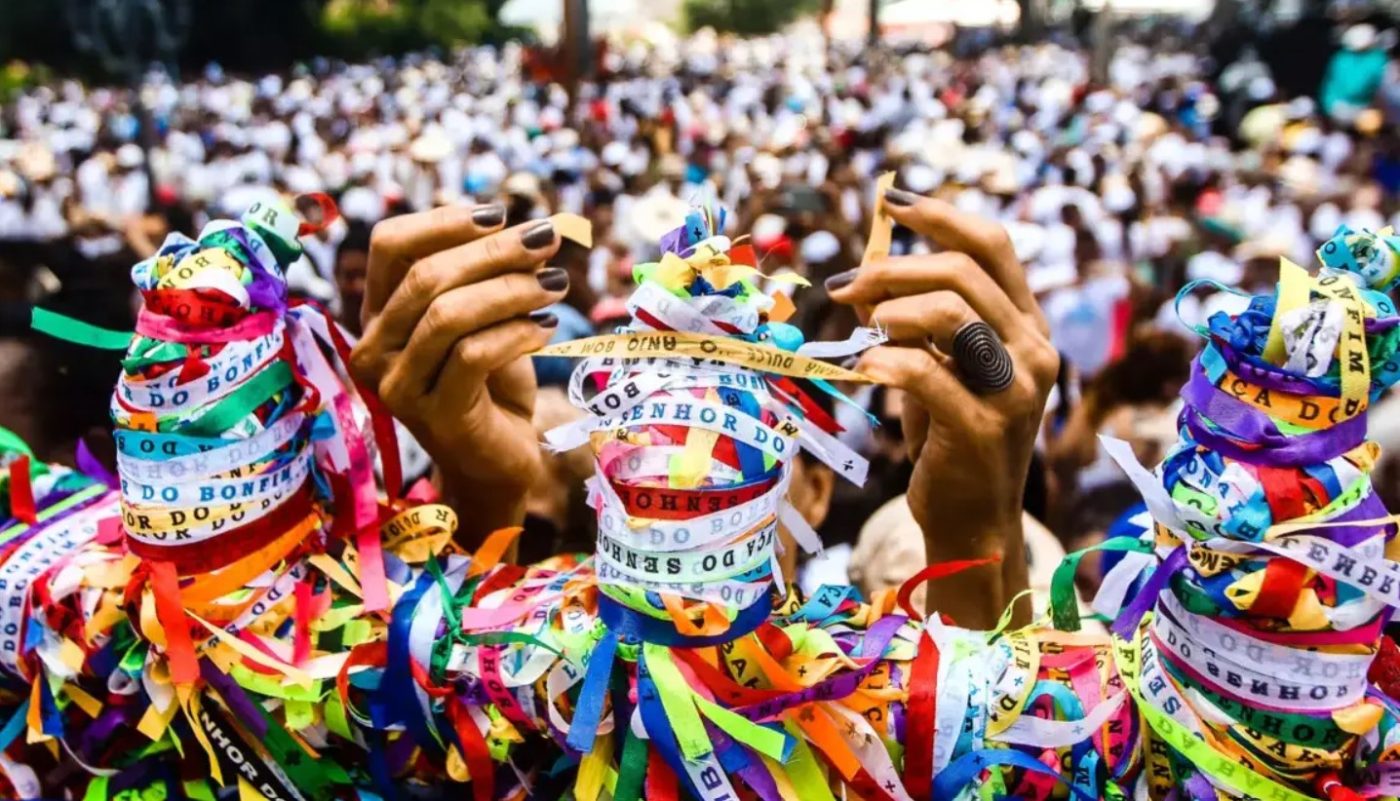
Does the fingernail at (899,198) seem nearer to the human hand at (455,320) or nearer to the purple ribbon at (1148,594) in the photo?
the human hand at (455,320)

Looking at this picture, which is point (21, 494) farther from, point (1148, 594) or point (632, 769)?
point (1148, 594)

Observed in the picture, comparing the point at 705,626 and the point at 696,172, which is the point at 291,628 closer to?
the point at 705,626

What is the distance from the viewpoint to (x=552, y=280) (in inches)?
53.4

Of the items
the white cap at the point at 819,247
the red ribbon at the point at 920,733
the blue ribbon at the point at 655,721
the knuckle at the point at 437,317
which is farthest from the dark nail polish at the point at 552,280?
the white cap at the point at 819,247

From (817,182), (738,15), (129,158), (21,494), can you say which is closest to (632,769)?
(21,494)

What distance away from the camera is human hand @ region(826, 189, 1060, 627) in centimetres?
124

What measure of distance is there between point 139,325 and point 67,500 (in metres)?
0.45

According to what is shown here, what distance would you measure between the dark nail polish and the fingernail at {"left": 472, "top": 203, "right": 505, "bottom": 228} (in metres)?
0.08

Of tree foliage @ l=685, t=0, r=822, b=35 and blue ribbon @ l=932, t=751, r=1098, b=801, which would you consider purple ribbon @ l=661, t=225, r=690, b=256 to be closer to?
blue ribbon @ l=932, t=751, r=1098, b=801

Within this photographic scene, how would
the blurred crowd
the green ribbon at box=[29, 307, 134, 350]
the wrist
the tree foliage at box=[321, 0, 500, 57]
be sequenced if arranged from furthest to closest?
1. the tree foliage at box=[321, 0, 500, 57]
2. the blurred crowd
3. the wrist
4. the green ribbon at box=[29, 307, 134, 350]

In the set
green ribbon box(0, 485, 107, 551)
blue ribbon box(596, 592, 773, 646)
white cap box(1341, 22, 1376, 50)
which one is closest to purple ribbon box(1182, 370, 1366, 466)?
blue ribbon box(596, 592, 773, 646)

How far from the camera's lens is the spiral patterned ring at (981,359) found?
4.04 ft

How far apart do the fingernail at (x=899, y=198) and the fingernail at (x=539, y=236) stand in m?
0.37

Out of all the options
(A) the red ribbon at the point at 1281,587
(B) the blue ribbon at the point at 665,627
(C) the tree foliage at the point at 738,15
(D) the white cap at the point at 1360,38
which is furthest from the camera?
(C) the tree foliage at the point at 738,15
